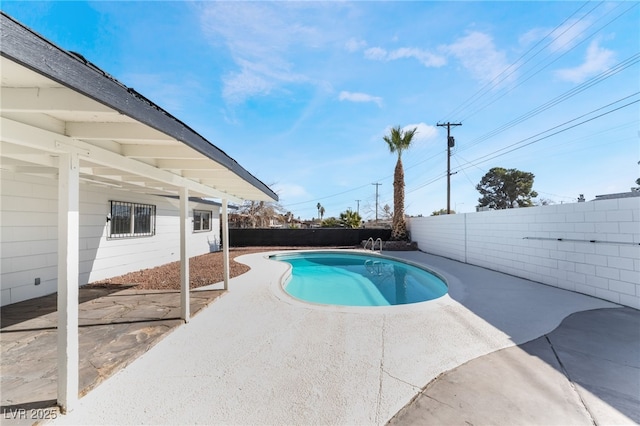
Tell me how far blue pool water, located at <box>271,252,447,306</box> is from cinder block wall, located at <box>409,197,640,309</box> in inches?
90.1

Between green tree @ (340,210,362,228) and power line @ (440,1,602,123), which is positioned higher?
power line @ (440,1,602,123)

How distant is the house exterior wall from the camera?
4812 mm

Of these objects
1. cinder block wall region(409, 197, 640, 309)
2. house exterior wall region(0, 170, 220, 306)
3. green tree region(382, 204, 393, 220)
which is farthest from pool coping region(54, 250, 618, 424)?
green tree region(382, 204, 393, 220)

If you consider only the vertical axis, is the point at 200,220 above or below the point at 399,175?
below

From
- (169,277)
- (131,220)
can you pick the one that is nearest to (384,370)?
(169,277)

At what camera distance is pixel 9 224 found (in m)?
4.83

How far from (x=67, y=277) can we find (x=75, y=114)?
1.33 m

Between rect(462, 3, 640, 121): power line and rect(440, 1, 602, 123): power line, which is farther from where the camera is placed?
rect(440, 1, 602, 123): power line

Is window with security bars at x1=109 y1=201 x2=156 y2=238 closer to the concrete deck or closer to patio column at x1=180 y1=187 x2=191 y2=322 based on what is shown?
patio column at x1=180 y1=187 x2=191 y2=322

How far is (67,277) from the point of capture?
2182mm

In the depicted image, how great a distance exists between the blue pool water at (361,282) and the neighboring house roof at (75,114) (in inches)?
192

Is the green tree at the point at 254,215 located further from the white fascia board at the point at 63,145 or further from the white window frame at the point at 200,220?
the white fascia board at the point at 63,145

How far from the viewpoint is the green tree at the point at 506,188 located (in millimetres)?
28922

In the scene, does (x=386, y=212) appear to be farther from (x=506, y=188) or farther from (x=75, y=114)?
(x=75, y=114)
